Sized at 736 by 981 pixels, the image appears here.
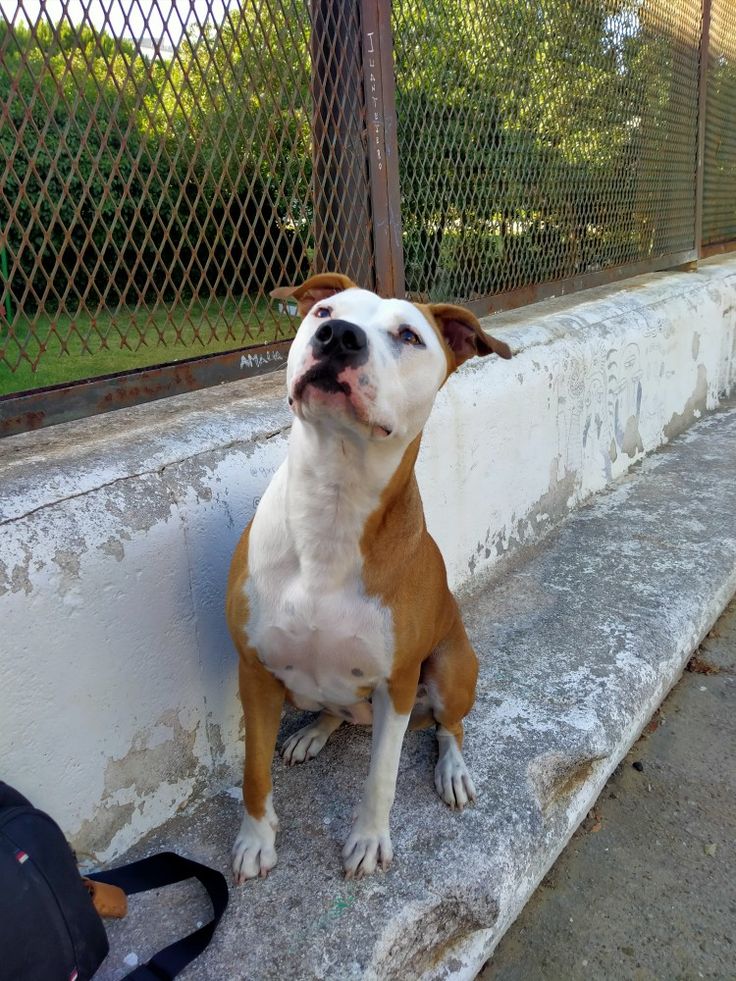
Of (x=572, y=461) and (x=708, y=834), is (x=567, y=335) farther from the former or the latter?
(x=708, y=834)

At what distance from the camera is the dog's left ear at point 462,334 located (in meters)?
2.07

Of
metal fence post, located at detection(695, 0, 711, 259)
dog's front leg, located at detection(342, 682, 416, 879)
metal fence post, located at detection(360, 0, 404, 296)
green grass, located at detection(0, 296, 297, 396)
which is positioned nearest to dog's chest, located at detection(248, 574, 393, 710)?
dog's front leg, located at detection(342, 682, 416, 879)

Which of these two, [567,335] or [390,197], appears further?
[567,335]

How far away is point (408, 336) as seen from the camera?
185 centimetres

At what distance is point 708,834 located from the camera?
2.57m

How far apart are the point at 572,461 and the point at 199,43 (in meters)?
2.64

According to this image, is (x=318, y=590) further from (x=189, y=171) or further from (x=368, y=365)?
(x=189, y=171)

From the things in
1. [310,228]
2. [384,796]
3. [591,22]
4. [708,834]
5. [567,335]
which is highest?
[591,22]

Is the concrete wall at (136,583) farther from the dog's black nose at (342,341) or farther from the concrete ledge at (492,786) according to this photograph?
the dog's black nose at (342,341)

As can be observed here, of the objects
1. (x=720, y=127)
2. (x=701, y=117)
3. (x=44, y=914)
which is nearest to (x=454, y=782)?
(x=44, y=914)

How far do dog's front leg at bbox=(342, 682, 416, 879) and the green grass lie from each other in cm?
136

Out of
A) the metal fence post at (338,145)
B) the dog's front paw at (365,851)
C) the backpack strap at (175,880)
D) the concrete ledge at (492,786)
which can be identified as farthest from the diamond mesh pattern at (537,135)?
the backpack strap at (175,880)

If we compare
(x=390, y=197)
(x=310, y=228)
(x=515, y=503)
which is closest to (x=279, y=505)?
(x=310, y=228)

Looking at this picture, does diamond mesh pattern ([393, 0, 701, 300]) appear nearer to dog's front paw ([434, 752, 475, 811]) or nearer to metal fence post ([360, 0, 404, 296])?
metal fence post ([360, 0, 404, 296])
